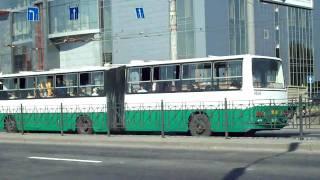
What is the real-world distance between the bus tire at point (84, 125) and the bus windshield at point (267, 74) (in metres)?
8.34

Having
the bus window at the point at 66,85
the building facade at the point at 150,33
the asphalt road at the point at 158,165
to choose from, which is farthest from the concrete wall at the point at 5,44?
the asphalt road at the point at 158,165

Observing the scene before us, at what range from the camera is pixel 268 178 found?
11.8 m

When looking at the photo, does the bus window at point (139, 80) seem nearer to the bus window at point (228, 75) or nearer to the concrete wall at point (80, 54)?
the bus window at point (228, 75)

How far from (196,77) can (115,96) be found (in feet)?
14.4

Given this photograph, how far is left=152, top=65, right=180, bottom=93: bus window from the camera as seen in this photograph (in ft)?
78.7

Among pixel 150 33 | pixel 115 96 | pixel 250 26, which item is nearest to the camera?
pixel 115 96

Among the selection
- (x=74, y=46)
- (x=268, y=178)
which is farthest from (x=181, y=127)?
(x=74, y=46)

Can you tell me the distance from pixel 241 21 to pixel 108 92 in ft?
132

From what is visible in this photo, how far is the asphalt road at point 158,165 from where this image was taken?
1260cm

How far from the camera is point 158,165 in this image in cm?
1452

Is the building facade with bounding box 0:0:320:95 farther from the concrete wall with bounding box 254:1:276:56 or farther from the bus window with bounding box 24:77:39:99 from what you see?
the bus window with bounding box 24:77:39:99

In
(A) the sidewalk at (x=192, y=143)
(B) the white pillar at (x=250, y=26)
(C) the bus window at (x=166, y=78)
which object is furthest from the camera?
(B) the white pillar at (x=250, y=26)

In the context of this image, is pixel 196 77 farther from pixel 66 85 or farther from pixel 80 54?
pixel 80 54

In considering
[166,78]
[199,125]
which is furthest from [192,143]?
[166,78]
